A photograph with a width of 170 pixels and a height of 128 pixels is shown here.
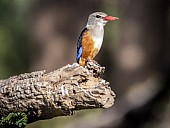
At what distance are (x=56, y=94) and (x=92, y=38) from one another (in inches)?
59.2

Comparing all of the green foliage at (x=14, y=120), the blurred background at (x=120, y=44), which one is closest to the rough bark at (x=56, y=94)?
the green foliage at (x=14, y=120)

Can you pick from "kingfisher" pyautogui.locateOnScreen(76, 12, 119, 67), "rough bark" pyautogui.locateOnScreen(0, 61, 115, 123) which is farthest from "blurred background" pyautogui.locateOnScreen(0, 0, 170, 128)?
"rough bark" pyautogui.locateOnScreen(0, 61, 115, 123)

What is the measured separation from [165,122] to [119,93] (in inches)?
44.3

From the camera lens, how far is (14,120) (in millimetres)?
2373

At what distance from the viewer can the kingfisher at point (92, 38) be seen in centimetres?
379

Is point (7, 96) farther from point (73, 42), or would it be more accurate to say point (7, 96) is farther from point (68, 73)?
point (73, 42)

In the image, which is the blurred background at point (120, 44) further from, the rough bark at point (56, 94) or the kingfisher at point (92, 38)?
the rough bark at point (56, 94)

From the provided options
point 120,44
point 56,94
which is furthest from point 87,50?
point 120,44

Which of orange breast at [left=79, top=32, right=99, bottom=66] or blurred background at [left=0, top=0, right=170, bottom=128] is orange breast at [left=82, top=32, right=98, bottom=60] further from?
blurred background at [left=0, top=0, right=170, bottom=128]

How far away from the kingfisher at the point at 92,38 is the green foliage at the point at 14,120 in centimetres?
139

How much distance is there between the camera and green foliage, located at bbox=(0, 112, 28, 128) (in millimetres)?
2338

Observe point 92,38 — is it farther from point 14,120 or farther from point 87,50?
point 14,120

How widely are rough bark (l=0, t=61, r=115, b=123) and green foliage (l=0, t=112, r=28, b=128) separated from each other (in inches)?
1.8

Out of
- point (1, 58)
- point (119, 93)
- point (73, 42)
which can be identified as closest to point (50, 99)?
point (119, 93)
